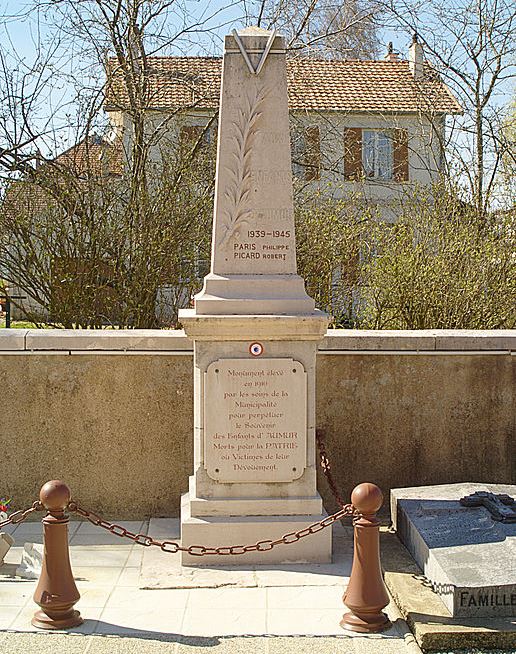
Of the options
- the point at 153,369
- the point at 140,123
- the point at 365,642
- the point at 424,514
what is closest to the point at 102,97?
the point at 140,123

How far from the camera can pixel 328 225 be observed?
12.1 m

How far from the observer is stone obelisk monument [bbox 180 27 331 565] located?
634cm

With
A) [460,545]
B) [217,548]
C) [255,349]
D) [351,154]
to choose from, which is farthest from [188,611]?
[351,154]

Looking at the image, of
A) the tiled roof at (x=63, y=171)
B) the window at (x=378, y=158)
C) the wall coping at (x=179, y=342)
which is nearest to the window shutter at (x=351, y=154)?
the window at (x=378, y=158)

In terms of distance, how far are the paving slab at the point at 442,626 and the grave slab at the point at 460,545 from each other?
55mm

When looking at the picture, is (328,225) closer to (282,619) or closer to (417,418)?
(417,418)

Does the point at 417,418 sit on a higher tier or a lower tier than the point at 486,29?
lower

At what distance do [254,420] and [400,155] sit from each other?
1637cm

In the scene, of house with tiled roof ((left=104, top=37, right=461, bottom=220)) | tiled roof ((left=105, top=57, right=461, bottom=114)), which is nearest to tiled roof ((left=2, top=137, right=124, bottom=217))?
house with tiled roof ((left=104, top=37, right=461, bottom=220))

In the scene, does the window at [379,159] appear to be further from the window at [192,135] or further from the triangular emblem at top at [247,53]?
the triangular emblem at top at [247,53]

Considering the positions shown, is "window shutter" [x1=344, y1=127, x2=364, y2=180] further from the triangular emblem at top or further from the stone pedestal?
the stone pedestal

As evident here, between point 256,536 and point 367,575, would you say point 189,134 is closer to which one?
point 256,536

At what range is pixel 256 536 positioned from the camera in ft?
20.9

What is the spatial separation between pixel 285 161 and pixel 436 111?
9097mm
